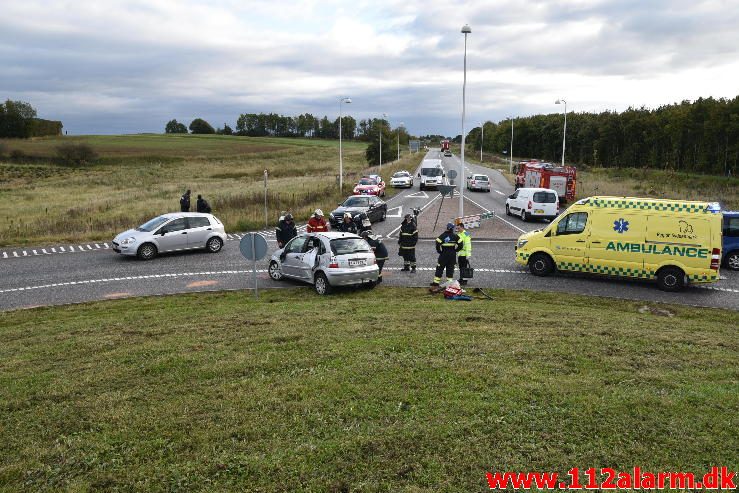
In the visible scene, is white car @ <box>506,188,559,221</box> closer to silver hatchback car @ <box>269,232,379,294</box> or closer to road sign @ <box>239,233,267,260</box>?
silver hatchback car @ <box>269,232,379,294</box>

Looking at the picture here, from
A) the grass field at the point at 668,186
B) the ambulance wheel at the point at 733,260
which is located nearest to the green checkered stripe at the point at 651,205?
the ambulance wheel at the point at 733,260

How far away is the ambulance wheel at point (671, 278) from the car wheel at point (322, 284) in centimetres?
861

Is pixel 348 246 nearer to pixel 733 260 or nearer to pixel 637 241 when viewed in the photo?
pixel 637 241

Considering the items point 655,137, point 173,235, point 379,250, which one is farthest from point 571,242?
point 655,137

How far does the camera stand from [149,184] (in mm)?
64188

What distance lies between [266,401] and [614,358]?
4.88m

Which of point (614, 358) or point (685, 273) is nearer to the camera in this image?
point (614, 358)

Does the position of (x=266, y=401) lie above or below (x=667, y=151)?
below

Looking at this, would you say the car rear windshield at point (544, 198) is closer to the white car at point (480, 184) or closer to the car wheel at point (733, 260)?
the car wheel at point (733, 260)

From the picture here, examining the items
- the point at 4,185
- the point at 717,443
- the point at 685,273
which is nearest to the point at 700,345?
the point at 717,443

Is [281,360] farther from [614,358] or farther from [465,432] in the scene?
[614,358]

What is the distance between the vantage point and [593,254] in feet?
51.1

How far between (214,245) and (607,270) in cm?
1379

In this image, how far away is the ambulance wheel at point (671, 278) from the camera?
14594 mm
